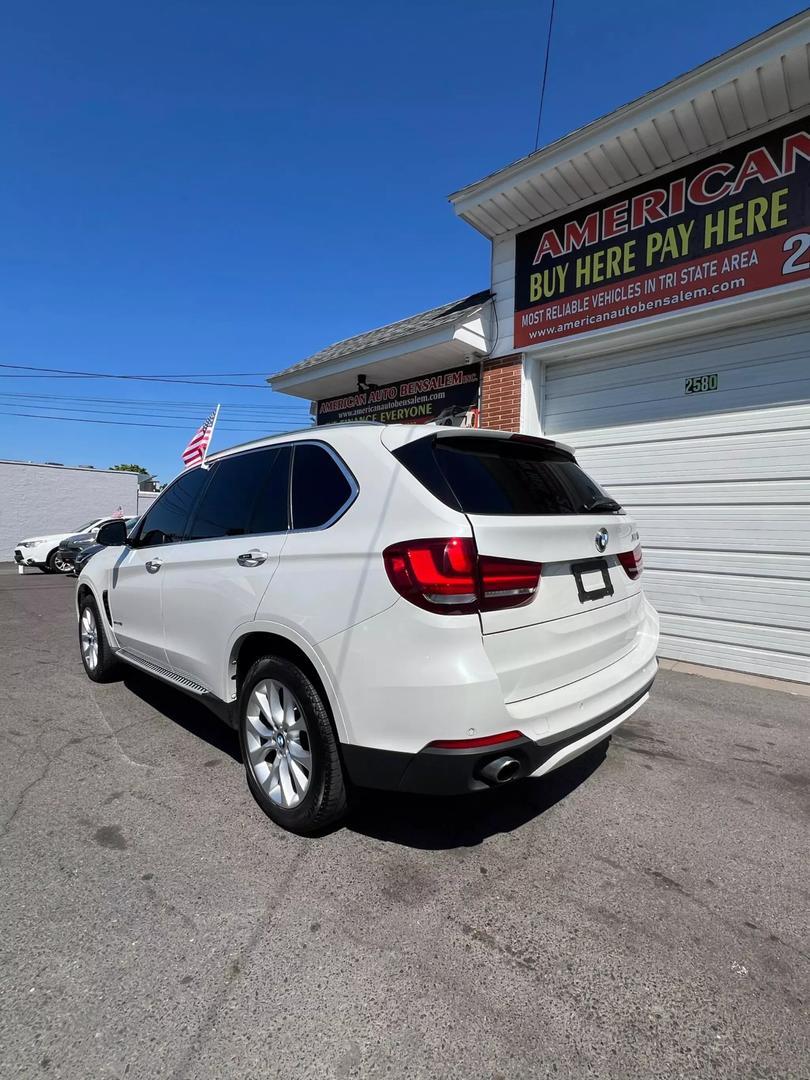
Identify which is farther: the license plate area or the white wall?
the white wall

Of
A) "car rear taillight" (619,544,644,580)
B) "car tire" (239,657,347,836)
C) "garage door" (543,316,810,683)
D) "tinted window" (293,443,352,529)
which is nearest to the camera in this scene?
"car tire" (239,657,347,836)

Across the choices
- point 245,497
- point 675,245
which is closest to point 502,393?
point 675,245

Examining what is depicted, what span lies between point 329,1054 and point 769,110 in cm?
704

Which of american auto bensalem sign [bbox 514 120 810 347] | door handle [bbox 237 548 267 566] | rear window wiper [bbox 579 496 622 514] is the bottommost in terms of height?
door handle [bbox 237 548 267 566]

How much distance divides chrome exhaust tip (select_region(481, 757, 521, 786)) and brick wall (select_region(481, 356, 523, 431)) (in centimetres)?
529

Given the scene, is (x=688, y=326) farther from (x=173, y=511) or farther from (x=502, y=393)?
(x=173, y=511)

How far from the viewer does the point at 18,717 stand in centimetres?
409

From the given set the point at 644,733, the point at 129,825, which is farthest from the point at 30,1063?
the point at 644,733

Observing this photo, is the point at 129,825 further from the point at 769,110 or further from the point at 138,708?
the point at 769,110

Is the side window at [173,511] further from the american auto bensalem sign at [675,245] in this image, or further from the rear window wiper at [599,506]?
the american auto bensalem sign at [675,245]

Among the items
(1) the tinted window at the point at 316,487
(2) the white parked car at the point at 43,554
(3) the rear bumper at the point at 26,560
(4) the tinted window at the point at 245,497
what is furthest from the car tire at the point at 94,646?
(3) the rear bumper at the point at 26,560

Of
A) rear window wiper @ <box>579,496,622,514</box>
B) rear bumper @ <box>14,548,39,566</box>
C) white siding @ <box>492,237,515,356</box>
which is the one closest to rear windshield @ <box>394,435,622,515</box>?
rear window wiper @ <box>579,496,622,514</box>

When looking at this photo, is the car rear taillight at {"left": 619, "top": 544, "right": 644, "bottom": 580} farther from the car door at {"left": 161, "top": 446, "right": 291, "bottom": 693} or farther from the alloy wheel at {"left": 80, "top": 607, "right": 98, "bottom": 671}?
the alloy wheel at {"left": 80, "top": 607, "right": 98, "bottom": 671}

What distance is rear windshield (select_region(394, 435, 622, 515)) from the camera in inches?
89.3
